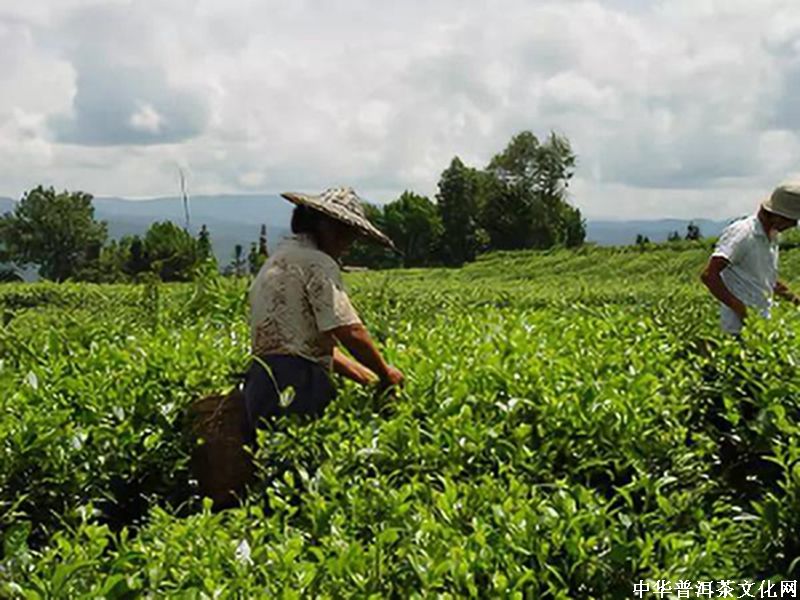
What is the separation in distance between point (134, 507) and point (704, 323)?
3204 millimetres

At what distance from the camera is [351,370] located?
414 centimetres

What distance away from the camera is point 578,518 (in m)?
2.47

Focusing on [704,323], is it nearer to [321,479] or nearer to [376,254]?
[321,479]

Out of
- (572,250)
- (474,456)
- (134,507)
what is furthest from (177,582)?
(572,250)

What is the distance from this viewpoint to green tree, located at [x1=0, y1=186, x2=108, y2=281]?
72.8 m

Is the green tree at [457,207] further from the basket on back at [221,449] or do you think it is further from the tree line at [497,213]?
the basket on back at [221,449]

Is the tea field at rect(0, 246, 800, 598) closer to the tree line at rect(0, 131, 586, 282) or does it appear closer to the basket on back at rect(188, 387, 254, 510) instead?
the basket on back at rect(188, 387, 254, 510)

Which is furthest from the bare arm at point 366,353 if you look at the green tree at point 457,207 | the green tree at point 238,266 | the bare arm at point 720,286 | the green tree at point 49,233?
the green tree at point 49,233

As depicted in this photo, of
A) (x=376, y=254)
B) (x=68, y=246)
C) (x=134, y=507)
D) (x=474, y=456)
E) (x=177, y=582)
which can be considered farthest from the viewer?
(x=68, y=246)

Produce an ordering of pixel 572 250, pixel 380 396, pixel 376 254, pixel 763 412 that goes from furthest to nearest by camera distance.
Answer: pixel 376 254 → pixel 572 250 → pixel 380 396 → pixel 763 412

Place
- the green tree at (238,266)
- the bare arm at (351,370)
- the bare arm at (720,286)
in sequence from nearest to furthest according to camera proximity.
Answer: the bare arm at (351,370) < the bare arm at (720,286) < the green tree at (238,266)

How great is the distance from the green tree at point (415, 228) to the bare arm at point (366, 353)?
180ft

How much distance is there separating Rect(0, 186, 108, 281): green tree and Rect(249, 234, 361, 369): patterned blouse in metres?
70.4

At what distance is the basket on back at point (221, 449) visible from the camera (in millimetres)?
4113
